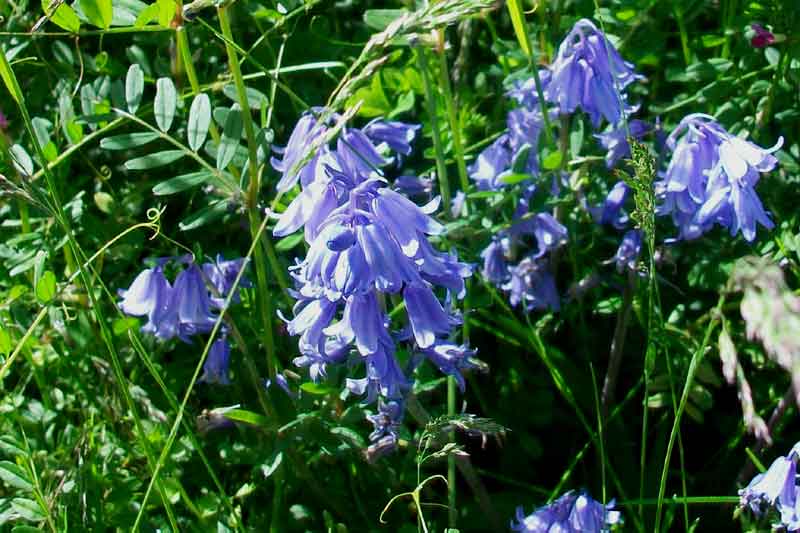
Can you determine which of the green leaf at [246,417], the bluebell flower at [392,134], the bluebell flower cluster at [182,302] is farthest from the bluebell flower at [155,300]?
the bluebell flower at [392,134]

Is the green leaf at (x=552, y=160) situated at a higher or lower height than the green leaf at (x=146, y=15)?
lower

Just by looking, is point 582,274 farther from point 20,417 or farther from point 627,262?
point 20,417

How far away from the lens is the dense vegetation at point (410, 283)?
6.89ft

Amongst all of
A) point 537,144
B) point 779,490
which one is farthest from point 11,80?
point 779,490

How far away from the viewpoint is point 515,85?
277 centimetres

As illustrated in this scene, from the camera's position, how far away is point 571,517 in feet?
6.89

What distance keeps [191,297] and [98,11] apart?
62 centimetres

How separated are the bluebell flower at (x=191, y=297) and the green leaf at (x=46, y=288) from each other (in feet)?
0.86

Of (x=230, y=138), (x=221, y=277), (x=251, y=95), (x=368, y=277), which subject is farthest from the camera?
(x=251, y=95)

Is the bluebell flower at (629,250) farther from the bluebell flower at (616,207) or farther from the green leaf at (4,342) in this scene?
the green leaf at (4,342)

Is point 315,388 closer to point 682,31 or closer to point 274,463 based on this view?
point 274,463

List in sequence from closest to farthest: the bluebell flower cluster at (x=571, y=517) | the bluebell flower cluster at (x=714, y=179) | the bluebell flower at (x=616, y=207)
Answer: the bluebell flower cluster at (x=571, y=517) < the bluebell flower cluster at (x=714, y=179) < the bluebell flower at (x=616, y=207)

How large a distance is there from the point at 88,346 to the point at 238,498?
55 centimetres

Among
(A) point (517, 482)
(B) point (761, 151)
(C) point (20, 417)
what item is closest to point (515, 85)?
(B) point (761, 151)
